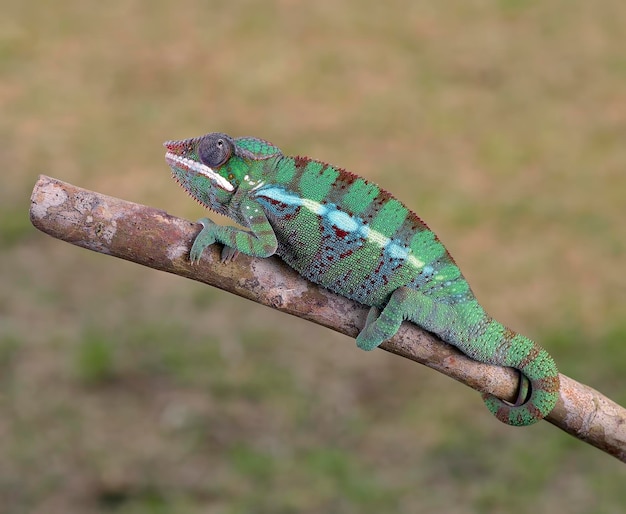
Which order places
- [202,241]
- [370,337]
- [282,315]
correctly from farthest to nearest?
[282,315], [370,337], [202,241]

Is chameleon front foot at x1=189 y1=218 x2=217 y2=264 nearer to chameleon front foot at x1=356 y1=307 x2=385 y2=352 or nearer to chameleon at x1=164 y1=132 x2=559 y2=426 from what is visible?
chameleon at x1=164 y1=132 x2=559 y2=426

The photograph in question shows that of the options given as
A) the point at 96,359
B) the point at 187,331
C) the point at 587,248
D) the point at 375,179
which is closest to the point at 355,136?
the point at 375,179

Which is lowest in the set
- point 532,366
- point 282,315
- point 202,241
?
point 202,241

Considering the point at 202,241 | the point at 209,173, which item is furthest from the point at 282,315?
the point at 202,241

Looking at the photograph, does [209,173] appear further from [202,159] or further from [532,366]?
[532,366]

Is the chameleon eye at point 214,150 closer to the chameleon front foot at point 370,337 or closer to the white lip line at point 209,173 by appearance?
the white lip line at point 209,173

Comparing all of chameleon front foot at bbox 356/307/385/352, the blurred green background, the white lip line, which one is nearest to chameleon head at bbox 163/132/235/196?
the white lip line
